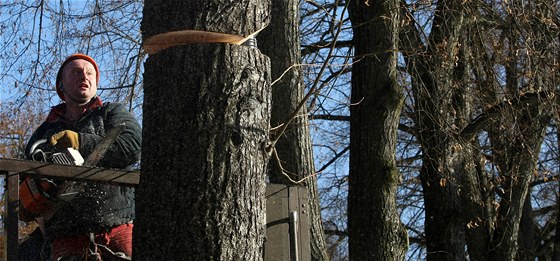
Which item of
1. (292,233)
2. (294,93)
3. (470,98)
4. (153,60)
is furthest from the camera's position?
(470,98)

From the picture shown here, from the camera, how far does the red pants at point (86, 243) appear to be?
197 inches

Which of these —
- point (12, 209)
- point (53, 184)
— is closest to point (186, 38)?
point (12, 209)

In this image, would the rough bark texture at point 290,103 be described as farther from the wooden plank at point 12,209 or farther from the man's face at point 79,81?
the wooden plank at point 12,209

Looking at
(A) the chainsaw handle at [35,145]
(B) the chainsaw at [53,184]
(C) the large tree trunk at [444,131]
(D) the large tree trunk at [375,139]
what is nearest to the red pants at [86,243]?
(B) the chainsaw at [53,184]

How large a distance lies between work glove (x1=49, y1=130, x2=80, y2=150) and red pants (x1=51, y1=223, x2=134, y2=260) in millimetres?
543

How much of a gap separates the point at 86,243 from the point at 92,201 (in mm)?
246

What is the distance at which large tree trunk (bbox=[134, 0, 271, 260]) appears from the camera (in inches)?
134

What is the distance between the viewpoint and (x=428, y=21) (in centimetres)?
1001

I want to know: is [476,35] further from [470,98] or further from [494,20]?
[470,98]

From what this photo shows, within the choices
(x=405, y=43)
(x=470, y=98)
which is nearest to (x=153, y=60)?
(x=405, y=43)

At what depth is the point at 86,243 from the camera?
503cm

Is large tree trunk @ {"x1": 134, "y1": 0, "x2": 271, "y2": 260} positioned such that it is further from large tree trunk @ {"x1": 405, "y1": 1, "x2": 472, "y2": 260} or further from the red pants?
large tree trunk @ {"x1": 405, "y1": 1, "x2": 472, "y2": 260}

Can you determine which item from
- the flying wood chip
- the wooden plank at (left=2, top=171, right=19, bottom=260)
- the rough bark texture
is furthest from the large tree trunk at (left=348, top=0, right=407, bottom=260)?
→ the flying wood chip

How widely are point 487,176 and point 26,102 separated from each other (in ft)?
19.1
